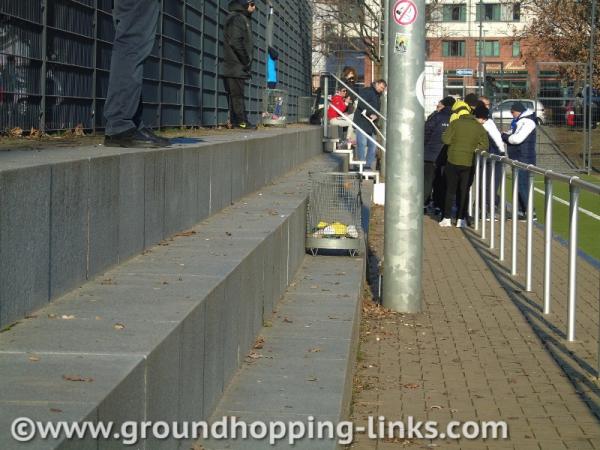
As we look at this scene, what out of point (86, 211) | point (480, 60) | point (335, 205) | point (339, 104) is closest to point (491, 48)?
point (480, 60)

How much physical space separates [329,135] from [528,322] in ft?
48.8

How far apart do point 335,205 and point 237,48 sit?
4.84 m

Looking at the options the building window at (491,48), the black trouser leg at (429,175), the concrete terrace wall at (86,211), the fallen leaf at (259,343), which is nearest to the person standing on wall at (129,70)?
the concrete terrace wall at (86,211)

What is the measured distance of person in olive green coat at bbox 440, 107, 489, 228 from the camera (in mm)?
18969

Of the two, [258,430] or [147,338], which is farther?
[258,430]

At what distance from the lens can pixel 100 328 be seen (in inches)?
174

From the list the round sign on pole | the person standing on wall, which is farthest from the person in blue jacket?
the person standing on wall

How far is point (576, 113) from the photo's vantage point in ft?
117

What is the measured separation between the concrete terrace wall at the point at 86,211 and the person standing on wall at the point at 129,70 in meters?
0.31

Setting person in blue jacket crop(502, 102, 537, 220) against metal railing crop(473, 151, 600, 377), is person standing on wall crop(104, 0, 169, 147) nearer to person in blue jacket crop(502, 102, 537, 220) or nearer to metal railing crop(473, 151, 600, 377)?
metal railing crop(473, 151, 600, 377)

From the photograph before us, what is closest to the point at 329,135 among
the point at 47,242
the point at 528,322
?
the point at 528,322

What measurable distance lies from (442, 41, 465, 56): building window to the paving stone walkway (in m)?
93.5

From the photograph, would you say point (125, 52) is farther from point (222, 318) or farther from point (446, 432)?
point (446, 432)

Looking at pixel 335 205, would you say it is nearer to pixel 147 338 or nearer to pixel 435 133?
pixel 147 338
